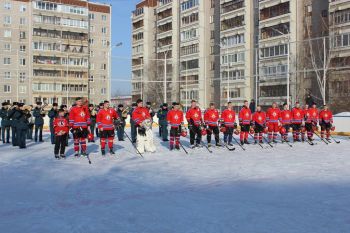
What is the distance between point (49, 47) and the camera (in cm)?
6328

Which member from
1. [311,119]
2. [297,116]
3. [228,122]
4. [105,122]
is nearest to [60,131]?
[105,122]

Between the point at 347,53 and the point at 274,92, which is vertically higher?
the point at 347,53

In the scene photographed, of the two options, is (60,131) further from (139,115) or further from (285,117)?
(285,117)

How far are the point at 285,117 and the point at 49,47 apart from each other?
53.4 m

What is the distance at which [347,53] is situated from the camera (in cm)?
3350

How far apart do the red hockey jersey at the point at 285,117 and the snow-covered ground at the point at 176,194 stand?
4329 mm

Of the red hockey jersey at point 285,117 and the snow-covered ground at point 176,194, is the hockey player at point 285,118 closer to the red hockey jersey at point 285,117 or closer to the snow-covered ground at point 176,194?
the red hockey jersey at point 285,117

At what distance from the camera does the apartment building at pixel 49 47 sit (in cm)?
6062

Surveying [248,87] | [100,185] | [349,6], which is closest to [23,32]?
[248,87]

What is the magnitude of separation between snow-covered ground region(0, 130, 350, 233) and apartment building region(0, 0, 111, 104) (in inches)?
1967

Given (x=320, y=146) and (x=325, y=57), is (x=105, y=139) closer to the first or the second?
(x=320, y=146)

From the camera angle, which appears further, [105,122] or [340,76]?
[340,76]

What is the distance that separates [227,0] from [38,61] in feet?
96.0

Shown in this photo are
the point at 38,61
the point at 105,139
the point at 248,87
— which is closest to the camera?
the point at 105,139
